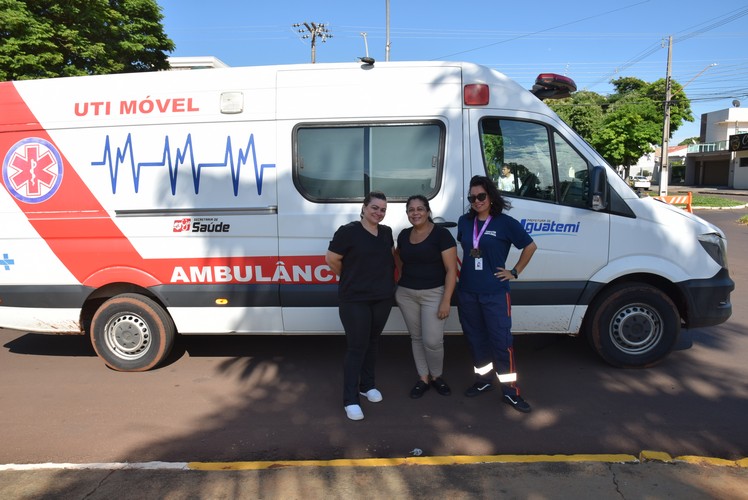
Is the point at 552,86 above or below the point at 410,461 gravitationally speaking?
above

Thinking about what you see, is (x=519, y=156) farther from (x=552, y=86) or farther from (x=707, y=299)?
(x=707, y=299)

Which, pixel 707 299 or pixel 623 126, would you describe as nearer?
pixel 707 299

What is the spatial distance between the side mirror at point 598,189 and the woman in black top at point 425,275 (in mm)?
1384

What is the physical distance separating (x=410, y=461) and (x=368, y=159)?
2.50 meters

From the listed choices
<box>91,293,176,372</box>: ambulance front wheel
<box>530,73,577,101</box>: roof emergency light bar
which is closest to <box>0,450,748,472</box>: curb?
<box>91,293,176,372</box>: ambulance front wheel

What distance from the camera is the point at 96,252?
4.88m

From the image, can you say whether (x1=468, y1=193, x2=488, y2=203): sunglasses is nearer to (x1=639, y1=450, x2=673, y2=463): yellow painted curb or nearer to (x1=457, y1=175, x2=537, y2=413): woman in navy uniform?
(x1=457, y1=175, x2=537, y2=413): woman in navy uniform

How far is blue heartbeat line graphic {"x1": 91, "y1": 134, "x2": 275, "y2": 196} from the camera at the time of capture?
15.6ft

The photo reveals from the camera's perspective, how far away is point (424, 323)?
430 cm

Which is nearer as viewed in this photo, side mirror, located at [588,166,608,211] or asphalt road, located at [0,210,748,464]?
asphalt road, located at [0,210,748,464]

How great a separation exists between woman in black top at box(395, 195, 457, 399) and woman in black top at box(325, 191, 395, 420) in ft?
0.57

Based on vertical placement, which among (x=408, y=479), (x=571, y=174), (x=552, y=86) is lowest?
(x=408, y=479)

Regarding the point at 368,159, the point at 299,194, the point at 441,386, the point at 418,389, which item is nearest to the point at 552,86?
the point at 368,159

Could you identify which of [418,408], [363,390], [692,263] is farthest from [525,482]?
[692,263]
